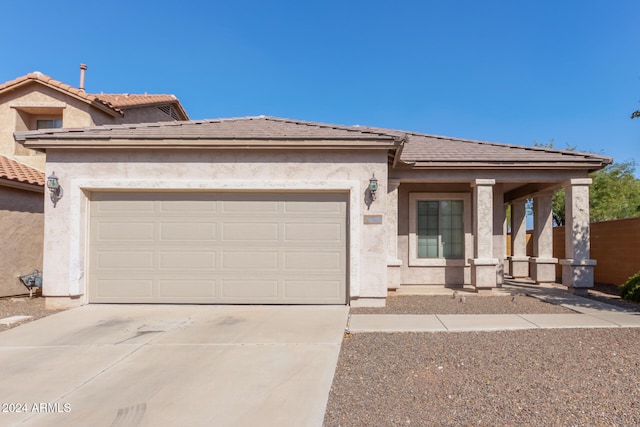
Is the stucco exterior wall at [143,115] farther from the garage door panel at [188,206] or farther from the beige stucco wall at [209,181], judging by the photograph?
the garage door panel at [188,206]

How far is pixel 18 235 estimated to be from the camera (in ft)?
33.3

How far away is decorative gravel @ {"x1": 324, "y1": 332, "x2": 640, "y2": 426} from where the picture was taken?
3.54 meters

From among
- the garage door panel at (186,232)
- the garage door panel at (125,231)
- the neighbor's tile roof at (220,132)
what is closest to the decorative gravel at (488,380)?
the garage door panel at (186,232)

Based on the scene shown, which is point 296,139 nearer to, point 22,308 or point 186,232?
point 186,232

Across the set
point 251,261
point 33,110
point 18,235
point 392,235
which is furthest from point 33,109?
point 392,235

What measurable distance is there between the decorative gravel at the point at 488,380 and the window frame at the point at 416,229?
5.31 metres

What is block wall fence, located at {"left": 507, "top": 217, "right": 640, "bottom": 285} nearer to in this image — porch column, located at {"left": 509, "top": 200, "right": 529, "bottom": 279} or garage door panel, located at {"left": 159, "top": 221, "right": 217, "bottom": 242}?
porch column, located at {"left": 509, "top": 200, "right": 529, "bottom": 279}

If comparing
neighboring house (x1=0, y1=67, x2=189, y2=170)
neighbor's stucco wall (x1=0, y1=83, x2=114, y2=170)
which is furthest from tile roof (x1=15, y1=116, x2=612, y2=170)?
neighbor's stucco wall (x1=0, y1=83, x2=114, y2=170)

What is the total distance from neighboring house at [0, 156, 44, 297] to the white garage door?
317cm

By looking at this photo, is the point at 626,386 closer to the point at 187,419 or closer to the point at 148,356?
the point at 187,419

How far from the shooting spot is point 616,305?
28.4 ft

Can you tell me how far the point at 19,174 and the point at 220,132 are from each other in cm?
654

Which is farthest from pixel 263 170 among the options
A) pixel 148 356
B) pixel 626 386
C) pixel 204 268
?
pixel 626 386

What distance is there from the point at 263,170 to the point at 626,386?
6790 mm
